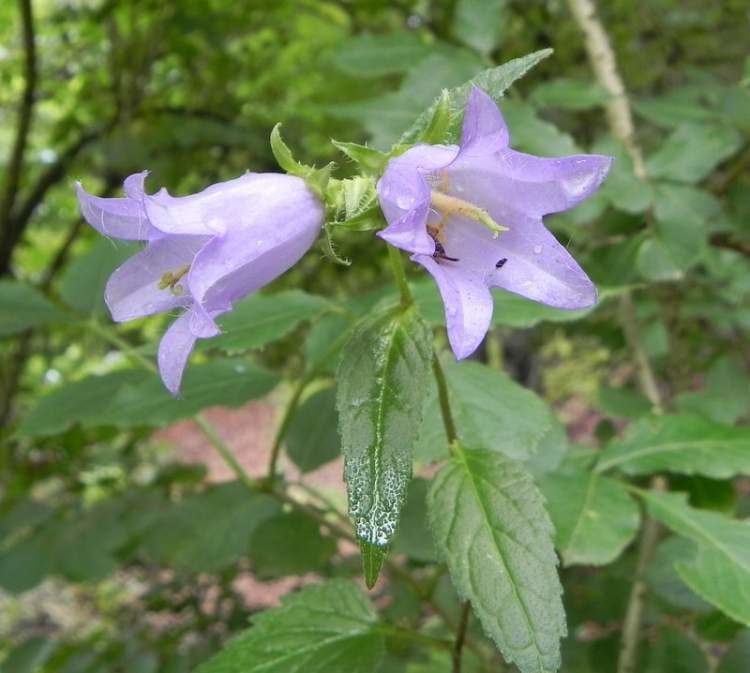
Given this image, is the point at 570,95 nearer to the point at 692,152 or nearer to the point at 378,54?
the point at 692,152

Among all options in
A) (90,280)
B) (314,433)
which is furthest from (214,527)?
(90,280)

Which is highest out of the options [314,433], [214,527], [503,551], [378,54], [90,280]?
[503,551]

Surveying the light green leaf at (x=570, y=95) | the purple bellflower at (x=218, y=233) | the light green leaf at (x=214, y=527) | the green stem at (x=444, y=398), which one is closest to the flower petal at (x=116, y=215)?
the purple bellflower at (x=218, y=233)

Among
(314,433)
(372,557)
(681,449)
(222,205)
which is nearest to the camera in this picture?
(372,557)

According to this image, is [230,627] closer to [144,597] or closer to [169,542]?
[144,597]

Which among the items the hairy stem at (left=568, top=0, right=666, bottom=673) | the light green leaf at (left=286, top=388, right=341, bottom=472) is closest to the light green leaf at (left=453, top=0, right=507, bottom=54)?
the hairy stem at (left=568, top=0, right=666, bottom=673)

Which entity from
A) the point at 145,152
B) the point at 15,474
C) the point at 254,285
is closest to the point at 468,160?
the point at 254,285
